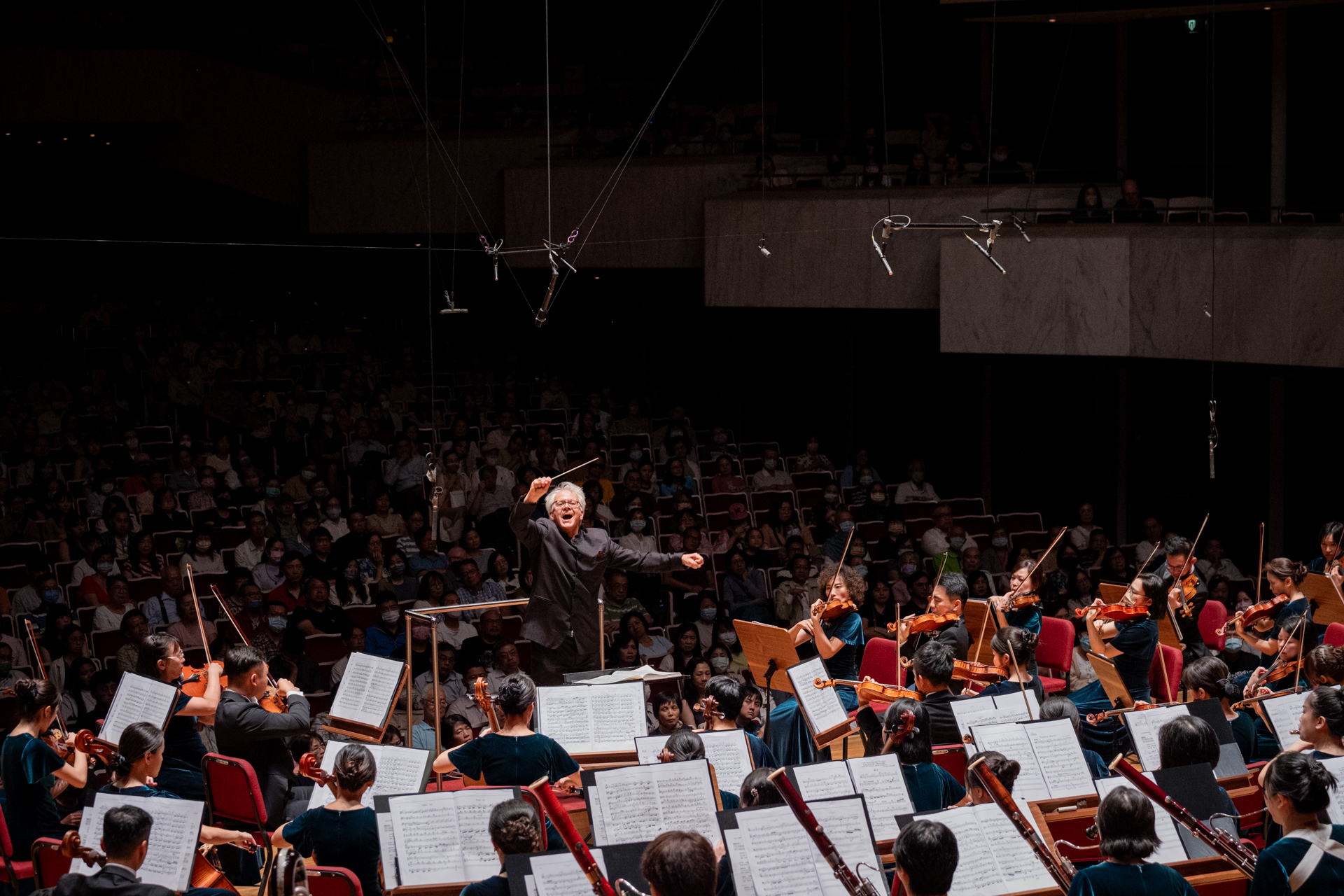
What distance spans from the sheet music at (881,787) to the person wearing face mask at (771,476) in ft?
21.9

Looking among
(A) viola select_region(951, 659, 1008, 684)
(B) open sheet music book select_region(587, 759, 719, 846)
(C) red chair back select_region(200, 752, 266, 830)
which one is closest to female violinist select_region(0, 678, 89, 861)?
(C) red chair back select_region(200, 752, 266, 830)

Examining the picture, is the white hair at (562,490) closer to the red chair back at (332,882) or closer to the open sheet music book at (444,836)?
the open sheet music book at (444,836)

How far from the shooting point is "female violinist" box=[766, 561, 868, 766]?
6.25 meters

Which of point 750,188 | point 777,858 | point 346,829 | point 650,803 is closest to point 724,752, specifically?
point 650,803

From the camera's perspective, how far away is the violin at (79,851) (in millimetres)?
4105

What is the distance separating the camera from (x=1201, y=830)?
425 centimetres

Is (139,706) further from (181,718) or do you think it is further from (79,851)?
(79,851)

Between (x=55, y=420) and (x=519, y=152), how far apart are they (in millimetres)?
4505

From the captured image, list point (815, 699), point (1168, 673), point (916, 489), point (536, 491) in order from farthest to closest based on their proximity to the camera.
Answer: point (916, 489) < point (1168, 673) < point (536, 491) < point (815, 699)

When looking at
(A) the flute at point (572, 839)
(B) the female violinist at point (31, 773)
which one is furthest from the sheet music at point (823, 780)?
(B) the female violinist at point (31, 773)

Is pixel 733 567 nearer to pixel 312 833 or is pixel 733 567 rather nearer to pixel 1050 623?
pixel 1050 623

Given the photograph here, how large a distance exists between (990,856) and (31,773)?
3.21m

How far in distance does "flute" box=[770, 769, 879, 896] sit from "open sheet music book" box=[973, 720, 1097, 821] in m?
1.15

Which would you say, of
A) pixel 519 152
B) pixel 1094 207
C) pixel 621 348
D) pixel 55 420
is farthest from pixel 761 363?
pixel 55 420
